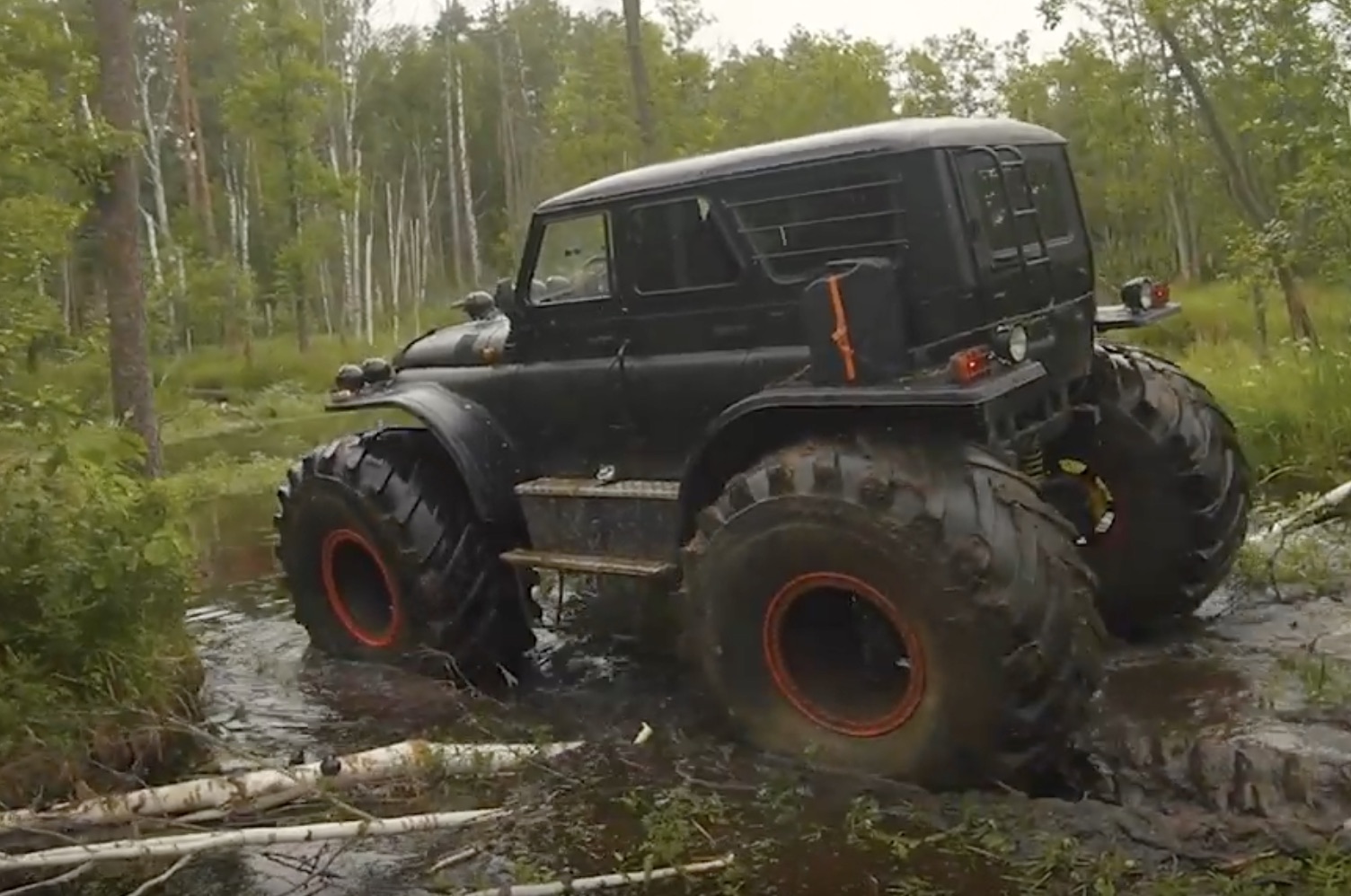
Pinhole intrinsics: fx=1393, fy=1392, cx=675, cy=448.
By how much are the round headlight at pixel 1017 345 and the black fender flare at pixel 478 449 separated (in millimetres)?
2477

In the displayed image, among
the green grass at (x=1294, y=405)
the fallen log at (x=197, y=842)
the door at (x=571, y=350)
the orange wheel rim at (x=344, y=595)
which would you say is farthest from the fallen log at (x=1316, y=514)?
the fallen log at (x=197, y=842)

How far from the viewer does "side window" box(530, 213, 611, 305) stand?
6105 mm

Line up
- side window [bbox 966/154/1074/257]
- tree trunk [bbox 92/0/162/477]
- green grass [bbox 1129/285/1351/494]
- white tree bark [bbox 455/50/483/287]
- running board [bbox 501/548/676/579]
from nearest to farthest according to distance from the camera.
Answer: side window [bbox 966/154/1074/257] → running board [bbox 501/548/676/579] → green grass [bbox 1129/285/1351/494] → tree trunk [bbox 92/0/162/477] → white tree bark [bbox 455/50/483/287]

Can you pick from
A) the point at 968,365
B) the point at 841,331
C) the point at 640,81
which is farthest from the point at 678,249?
the point at 640,81

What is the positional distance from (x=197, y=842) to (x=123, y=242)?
7.87 metres

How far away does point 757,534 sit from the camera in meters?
5.02

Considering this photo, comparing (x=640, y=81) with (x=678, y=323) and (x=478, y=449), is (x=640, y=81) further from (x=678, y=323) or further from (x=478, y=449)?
(x=678, y=323)

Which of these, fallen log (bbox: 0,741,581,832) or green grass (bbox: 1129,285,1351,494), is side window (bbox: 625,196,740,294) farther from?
green grass (bbox: 1129,285,1351,494)

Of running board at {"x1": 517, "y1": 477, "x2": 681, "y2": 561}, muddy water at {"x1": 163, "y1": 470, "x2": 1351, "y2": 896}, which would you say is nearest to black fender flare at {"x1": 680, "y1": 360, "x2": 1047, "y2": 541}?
running board at {"x1": 517, "y1": 477, "x2": 681, "y2": 561}

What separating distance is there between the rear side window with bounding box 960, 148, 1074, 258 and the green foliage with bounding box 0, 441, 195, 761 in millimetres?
3450

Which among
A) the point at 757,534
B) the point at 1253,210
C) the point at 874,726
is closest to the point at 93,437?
the point at 757,534

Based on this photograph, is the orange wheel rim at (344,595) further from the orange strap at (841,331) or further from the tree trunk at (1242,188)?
the tree trunk at (1242,188)

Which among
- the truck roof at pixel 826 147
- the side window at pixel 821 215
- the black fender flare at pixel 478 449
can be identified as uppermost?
the truck roof at pixel 826 147

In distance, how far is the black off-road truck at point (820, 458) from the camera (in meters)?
4.68
